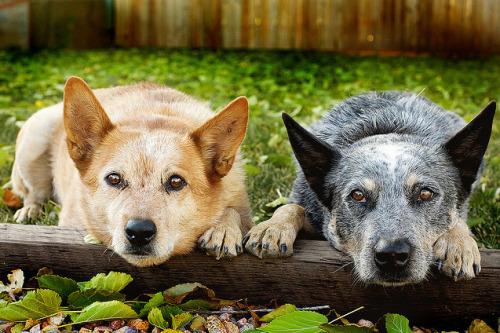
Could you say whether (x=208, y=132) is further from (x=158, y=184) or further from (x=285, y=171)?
(x=285, y=171)

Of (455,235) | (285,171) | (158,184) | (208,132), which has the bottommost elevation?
(285,171)

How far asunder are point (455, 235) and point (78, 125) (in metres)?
1.88

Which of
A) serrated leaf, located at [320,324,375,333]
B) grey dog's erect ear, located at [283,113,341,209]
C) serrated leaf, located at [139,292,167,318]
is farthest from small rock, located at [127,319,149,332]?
grey dog's erect ear, located at [283,113,341,209]

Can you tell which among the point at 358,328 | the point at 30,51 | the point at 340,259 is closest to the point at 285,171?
the point at 340,259

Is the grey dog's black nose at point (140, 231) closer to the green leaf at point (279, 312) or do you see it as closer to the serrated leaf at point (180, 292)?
the serrated leaf at point (180, 292)

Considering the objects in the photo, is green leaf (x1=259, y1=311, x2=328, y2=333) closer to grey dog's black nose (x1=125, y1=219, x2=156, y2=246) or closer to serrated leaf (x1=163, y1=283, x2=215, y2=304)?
serrated leaf (x1=163, y1=283, x2=215, y2=304)

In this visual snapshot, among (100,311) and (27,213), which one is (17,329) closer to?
(100,311)

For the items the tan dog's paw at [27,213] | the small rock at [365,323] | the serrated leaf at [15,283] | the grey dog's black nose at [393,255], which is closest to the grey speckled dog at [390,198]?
the grey dog's black nose at [393,255]

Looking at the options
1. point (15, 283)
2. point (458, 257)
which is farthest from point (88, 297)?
point (458, 257)

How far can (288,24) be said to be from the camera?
14.6m

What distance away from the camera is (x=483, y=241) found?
3312mm

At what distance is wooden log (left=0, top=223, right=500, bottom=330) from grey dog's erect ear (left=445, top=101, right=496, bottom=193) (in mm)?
485

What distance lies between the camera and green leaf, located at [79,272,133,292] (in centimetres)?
247

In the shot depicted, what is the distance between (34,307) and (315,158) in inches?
59.7
